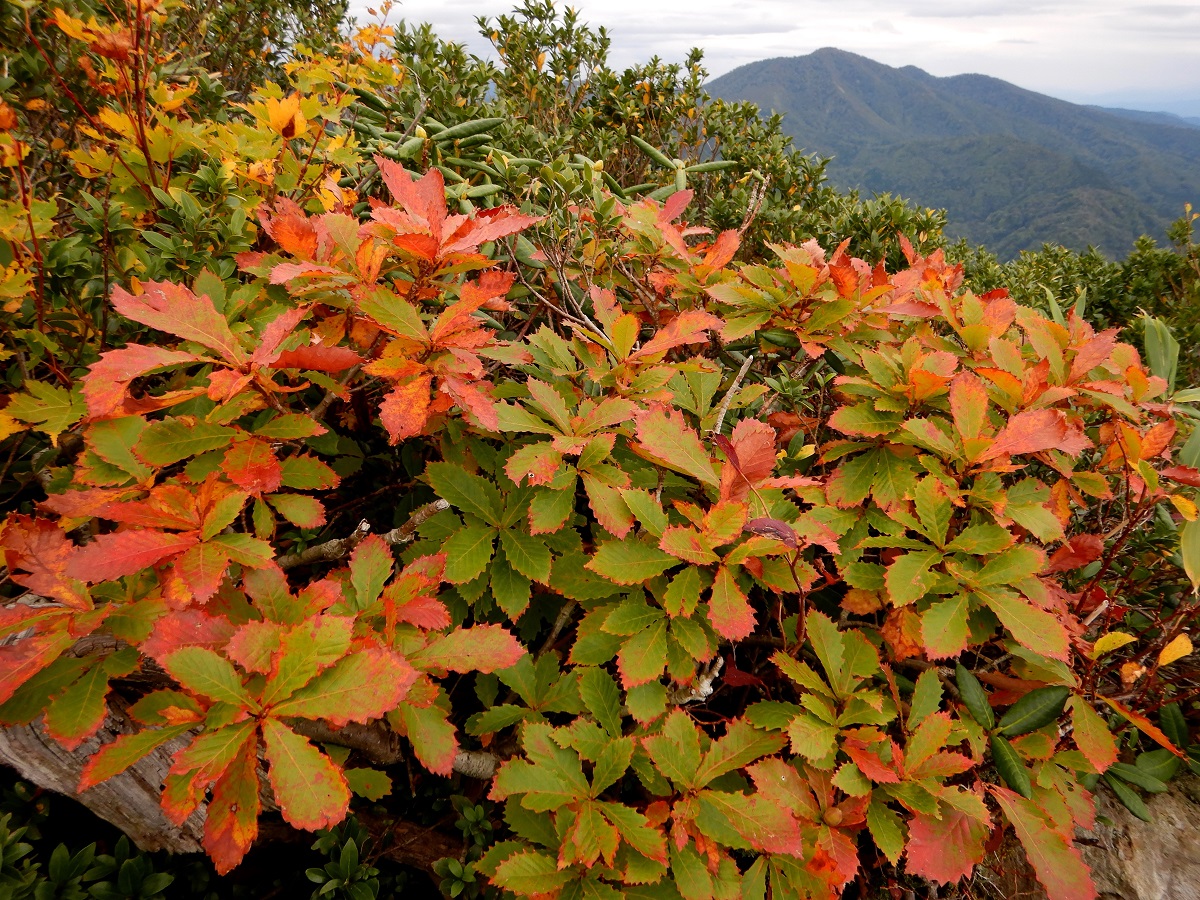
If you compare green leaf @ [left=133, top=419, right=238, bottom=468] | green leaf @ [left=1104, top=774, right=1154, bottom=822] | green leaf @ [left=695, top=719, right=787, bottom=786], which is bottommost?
green leaf @ [left=1104, top=774, right=1154, bottom=822]

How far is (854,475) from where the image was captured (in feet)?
5.28

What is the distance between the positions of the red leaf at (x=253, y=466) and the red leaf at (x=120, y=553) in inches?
6.0

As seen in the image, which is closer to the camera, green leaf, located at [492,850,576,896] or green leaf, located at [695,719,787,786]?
green leaf, located at [492,850,576,896]

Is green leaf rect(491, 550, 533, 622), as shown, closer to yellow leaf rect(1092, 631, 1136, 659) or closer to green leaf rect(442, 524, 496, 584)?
green leaf rect(442, 524, 496, 584)

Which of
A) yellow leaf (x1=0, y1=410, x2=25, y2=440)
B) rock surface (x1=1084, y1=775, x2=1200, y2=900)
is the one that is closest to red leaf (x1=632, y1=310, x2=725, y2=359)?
yellow leaf (x1=0, y1=410, x2=25, y2=440)

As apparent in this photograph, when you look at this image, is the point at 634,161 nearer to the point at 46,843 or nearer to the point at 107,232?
the point at 107,232

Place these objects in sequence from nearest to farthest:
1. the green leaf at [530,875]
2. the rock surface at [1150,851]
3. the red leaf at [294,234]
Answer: the green leaf at [530,875] < the red leaf at [294,234] < the rock surface at [1150,851]

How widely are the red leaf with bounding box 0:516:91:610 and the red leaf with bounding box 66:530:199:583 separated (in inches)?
1.5

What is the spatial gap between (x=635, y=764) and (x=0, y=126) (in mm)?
1991

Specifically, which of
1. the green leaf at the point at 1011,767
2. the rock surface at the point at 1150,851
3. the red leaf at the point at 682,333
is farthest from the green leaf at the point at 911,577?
the rock surface at the point at 1150,851

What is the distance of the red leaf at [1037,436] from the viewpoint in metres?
1.44

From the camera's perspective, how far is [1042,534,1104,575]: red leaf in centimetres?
160

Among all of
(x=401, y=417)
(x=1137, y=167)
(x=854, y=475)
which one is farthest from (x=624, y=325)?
(x=1137, y=167)

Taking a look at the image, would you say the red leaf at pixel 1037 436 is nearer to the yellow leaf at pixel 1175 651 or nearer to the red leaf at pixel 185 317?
the yellow leaf at pixel 1175 651
